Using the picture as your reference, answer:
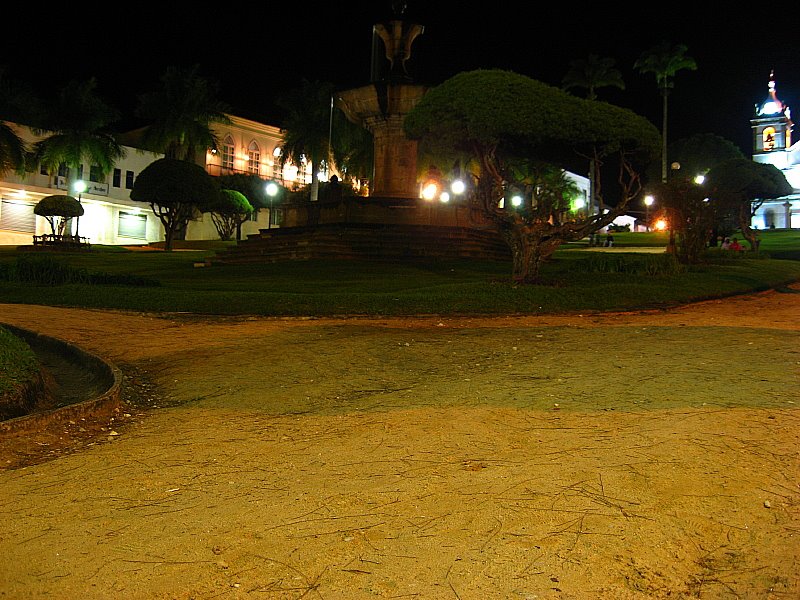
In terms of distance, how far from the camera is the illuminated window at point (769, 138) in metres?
88.7

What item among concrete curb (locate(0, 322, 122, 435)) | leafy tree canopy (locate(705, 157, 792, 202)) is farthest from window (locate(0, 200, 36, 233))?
concrete curb (locate(0, 322, 122, 435))

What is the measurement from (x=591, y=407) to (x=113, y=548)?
11.5 feet

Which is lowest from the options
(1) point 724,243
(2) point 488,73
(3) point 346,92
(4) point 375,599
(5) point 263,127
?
(4) point 375,599

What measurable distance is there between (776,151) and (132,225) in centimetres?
7548

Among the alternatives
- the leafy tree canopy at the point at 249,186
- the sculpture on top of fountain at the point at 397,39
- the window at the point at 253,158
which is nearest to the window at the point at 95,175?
the leafy tree canopy at the point at 249,186

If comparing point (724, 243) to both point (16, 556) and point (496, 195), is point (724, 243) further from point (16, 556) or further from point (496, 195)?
point (16, 556)

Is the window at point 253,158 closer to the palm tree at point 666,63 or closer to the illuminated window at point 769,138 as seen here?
the palm tree at point 666,63

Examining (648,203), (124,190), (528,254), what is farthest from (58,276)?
(648,203)

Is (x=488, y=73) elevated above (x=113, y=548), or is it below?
above

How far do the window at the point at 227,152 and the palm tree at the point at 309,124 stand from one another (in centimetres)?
831

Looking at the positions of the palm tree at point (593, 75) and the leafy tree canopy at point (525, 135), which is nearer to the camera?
the leafy tree canopy at point (525, 135)

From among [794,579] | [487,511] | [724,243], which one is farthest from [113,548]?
[724,243]

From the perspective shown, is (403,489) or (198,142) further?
(198,142)

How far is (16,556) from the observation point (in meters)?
2.99
